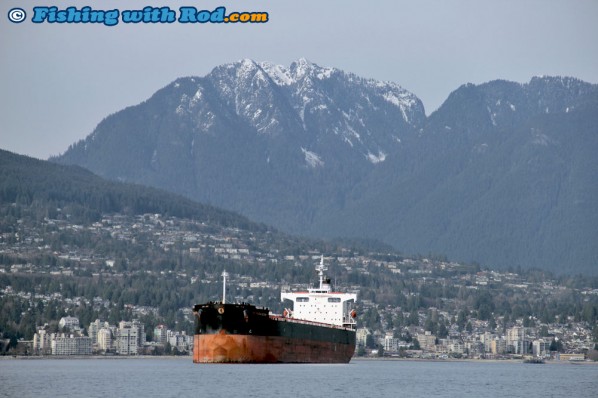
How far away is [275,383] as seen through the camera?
461 feet

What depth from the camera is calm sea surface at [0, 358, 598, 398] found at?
432ft

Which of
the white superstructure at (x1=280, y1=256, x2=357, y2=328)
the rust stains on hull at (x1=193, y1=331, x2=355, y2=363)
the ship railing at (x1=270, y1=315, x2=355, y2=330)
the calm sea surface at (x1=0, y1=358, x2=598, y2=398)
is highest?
the white superstructure at (x1=280, y1=256, x2=357, y2=328)

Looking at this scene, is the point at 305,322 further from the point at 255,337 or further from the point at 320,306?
the point at 320,306

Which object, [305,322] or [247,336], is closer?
[247,336]

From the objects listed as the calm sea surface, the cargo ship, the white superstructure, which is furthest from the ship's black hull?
the white superstructure

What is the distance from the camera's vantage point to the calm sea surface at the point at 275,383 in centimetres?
13162

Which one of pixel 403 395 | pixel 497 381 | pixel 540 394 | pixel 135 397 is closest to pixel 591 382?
pixel 497 381

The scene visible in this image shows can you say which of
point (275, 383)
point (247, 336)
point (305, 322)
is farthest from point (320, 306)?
point (275, 383)

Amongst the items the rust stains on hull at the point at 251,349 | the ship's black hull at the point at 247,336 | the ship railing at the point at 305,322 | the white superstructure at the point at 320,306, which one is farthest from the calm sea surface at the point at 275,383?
the white superstructure at the point at 320,306

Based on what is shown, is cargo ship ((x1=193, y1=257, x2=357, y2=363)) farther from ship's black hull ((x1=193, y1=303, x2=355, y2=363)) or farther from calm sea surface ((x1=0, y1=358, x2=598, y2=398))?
calm sea surface ((x1=0, y1=358, x2=598, y2=398))

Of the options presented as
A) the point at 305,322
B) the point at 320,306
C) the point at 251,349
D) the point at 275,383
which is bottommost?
the point at 275,383

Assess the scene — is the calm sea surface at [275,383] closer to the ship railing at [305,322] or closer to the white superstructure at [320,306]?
the ship railing at [305,322]

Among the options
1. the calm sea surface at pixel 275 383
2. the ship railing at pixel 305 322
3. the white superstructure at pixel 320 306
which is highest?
the white superstructure at pixel 320 306

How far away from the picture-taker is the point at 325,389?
135625 millimetres
